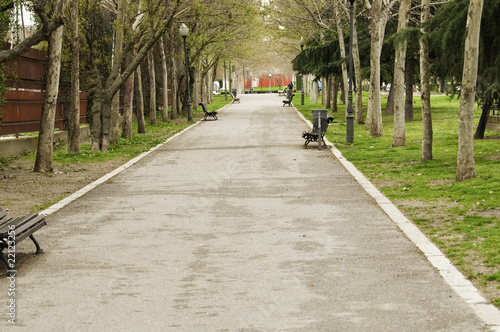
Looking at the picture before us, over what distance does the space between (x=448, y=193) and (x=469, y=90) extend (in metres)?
2.12

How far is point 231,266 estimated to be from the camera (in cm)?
788

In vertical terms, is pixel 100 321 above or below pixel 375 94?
below

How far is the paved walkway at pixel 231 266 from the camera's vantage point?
6.06 meters

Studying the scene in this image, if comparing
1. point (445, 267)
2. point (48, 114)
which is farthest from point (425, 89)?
point (445, 267)

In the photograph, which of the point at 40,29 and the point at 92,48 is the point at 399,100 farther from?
the point at 40,29

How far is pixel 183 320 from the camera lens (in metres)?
6.04

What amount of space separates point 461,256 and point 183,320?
346 cm

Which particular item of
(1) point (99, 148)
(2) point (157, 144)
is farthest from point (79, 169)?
(2) point (157, 144)

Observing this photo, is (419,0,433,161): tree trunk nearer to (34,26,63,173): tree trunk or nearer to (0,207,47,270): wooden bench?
(34,26,63,173): tree trunk

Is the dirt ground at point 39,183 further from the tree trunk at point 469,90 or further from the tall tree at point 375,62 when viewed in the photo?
the tall tree at point 375,62

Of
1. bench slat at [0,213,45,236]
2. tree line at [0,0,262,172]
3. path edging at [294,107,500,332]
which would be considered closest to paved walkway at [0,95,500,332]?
path edging at [294,107,500,332]

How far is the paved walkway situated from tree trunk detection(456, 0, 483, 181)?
202 cm

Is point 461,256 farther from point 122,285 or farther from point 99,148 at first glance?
point 99,148

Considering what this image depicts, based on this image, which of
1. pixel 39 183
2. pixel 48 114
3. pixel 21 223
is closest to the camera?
pixel 21 223
